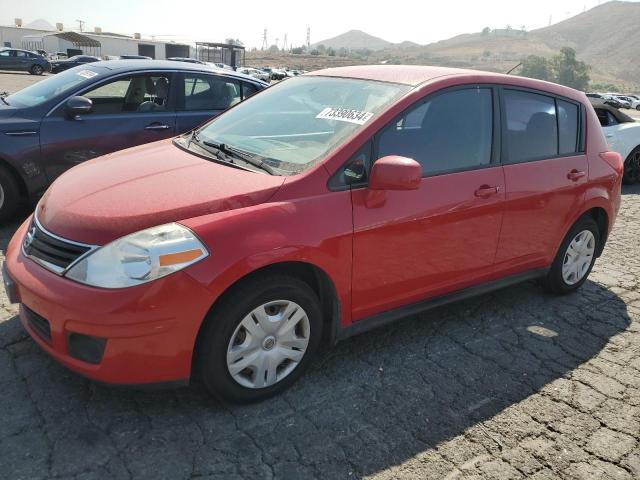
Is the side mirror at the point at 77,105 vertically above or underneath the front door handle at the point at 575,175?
above

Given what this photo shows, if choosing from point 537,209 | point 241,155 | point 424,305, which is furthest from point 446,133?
point 241,155

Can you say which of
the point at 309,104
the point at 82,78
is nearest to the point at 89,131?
the point at 82,78

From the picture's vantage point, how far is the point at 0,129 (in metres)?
4.76

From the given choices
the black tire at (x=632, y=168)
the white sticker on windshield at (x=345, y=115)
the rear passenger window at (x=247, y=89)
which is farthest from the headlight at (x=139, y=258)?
the black tire at (x=632, y=168)

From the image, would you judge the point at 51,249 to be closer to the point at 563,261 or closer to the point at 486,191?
the point at 486,191

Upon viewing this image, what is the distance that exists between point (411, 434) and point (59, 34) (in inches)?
3094

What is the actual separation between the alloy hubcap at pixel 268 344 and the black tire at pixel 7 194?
3401 millimetres

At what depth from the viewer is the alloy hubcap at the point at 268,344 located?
259 cm

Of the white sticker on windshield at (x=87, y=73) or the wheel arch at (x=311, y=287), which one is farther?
the white sticker on windshield at (x=87, y=73)

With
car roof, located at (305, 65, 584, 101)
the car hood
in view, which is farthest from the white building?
the car hood

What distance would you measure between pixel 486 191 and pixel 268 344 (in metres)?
1.69

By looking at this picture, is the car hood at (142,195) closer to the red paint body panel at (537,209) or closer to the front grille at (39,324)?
the front grille at (39,324)

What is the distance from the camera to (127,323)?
89.5 inches

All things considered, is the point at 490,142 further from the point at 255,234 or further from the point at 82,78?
the point at 82,78
